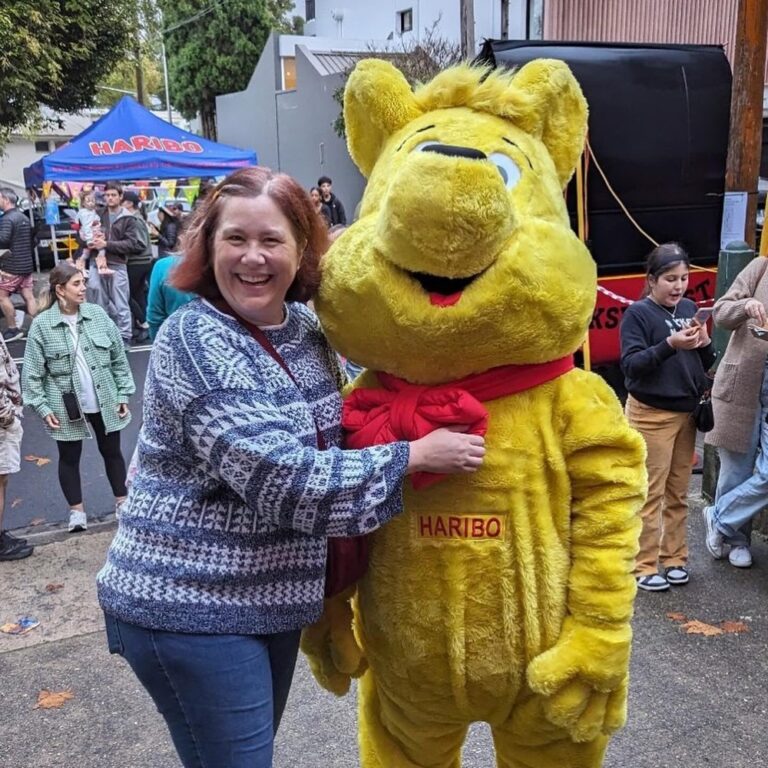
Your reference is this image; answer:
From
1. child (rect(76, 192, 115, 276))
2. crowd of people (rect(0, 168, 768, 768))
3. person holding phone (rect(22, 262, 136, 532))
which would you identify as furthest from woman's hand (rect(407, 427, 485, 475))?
child (rect(76, 192, 115, 276))

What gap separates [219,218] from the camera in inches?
77.4

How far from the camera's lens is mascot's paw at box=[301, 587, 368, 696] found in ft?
7.74

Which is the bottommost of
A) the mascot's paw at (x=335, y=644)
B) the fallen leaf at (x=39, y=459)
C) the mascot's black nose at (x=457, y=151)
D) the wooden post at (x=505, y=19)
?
the fallen leaf at (x=39, y=459)

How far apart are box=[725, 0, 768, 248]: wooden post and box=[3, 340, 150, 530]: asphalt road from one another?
537 centimetres

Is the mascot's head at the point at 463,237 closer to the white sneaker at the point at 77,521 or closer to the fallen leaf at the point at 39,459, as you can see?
the white sneaker at the point at 77,521

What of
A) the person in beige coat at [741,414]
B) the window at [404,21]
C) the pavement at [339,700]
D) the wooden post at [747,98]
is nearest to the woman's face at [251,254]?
the pavement at [339,700]

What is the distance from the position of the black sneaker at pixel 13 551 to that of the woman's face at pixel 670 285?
3.83m

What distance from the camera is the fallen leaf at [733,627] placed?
3.96m

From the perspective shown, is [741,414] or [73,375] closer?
[741,414]

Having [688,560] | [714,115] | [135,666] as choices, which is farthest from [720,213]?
[135,666]

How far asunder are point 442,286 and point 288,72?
27.7m

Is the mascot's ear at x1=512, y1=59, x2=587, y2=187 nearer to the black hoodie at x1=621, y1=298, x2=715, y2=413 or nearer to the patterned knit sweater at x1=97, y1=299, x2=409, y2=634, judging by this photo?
the patterned knit sweater at x1=97, y1=299, x2=409, y2=634

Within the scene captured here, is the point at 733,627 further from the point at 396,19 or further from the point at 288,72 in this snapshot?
the point at 288,72

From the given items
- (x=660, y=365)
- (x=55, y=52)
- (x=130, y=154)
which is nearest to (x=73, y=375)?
(x=660, y=365)
